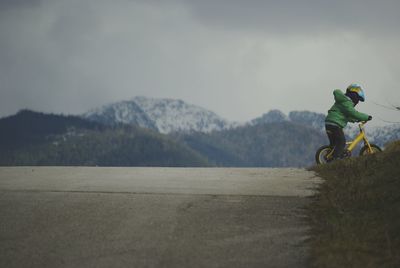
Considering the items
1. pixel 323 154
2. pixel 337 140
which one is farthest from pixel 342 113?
pixel 323 154

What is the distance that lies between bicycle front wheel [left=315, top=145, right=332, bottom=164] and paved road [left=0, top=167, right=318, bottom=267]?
2984mm

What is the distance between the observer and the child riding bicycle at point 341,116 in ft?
41.4

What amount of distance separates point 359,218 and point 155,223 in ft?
8.08

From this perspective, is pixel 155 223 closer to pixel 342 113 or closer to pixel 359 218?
pixel 359 218

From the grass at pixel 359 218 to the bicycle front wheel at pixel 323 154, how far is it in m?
3.82

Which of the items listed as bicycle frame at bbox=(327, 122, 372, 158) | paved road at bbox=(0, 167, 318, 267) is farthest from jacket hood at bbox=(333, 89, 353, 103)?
paved road at bbox=(0, 167, 318, 267)

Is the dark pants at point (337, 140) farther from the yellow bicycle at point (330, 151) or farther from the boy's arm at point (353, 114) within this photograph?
the boy's arm at point (353, 114)

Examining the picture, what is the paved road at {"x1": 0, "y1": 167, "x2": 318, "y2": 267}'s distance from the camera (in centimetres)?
555

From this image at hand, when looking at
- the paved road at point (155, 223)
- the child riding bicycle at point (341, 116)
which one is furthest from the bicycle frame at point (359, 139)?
the paved road at point (155, 223)

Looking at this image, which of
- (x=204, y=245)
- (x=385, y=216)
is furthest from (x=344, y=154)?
(x=204, y=245)

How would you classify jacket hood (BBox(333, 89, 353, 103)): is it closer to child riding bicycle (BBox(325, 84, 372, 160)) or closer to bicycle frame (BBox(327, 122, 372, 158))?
child riding bicycle (BBox(325, 84, 372, 160))

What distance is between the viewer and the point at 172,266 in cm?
528

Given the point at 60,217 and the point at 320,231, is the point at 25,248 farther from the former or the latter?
the point at 320,231

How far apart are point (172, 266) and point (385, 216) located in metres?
2.60
